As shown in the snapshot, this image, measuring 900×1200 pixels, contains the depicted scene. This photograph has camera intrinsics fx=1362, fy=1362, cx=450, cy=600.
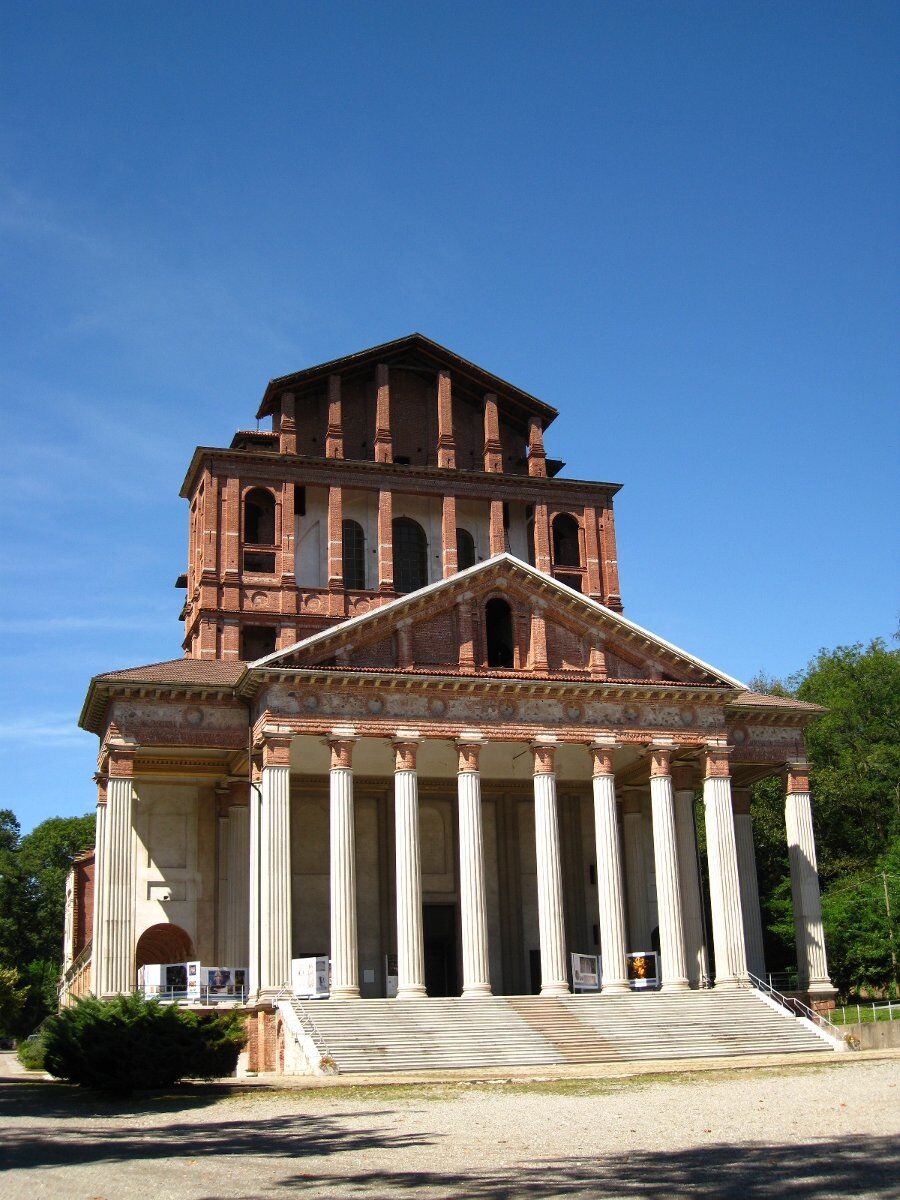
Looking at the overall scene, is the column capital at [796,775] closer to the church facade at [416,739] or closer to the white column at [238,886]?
the church facade at [416,739]

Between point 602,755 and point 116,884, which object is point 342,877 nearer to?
point 116,884

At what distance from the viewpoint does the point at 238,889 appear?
4275cm

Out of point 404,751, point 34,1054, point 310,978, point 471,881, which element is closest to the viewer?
point 310,978

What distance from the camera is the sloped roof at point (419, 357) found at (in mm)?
51281

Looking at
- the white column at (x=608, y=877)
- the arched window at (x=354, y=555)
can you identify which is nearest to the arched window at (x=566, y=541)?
the arched window at (x=354, y=555)

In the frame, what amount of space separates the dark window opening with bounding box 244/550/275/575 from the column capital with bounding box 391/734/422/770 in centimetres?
→ 1092

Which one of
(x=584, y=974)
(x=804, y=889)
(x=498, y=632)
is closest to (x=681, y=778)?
(x=804, y=889)

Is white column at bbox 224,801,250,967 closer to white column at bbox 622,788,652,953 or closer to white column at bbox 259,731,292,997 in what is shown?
white column at bbox 259,731,292,997

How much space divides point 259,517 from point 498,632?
37.2 feet

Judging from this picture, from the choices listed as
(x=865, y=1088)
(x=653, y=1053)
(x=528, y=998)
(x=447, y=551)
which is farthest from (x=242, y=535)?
(x=865, y=1088)

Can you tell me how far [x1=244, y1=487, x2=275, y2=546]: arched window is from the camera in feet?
162

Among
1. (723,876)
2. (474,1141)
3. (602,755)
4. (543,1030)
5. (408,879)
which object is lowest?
(543,1030)

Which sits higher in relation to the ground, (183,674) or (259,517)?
(259,517)

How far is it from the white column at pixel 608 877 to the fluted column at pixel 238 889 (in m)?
11.0
